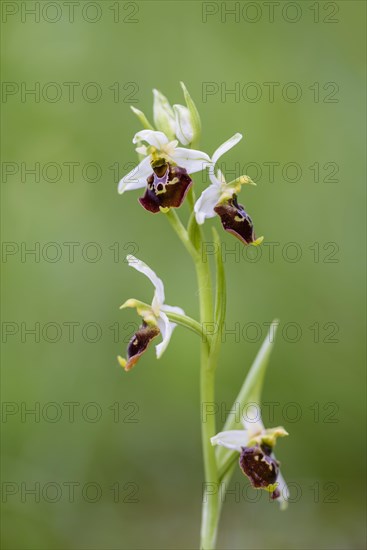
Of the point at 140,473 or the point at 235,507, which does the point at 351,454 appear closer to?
the point at 235,507

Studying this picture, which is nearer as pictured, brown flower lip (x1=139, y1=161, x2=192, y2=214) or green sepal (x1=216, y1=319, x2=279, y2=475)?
brown flower lip (x1=139, y1=161, x2=192, y2=214)

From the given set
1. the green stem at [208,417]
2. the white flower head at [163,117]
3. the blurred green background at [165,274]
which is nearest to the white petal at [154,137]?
the white flower head at [163,117]

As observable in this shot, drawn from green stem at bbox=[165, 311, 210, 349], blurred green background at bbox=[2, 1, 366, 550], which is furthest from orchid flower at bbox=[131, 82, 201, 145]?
blurred green background at bbox=[2, 1, 366, 550]

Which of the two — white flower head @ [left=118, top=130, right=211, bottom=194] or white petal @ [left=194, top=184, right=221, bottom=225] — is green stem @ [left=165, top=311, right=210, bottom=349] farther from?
white flower head @ [left=118, top=130, right=211, bottom=194]

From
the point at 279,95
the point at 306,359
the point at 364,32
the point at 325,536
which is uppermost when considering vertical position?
the point at 364,32

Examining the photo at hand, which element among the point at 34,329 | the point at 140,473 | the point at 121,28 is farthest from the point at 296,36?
the point at 140,473

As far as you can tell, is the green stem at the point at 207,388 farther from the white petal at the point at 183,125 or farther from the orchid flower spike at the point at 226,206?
the white petal at the point at 183,125
